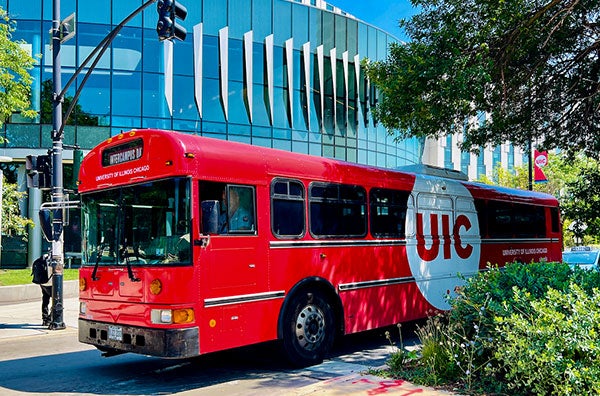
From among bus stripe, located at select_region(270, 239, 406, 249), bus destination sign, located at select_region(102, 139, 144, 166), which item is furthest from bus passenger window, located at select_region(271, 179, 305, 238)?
bus destination sign, located at select_region(102, 139, 144, 166)

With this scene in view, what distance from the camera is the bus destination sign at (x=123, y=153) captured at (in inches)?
308

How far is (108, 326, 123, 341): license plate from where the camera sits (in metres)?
7.54

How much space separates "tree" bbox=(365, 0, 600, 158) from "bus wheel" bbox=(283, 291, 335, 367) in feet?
15.2

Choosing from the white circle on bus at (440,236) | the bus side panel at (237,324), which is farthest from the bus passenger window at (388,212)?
the bus side panel at (237,324)

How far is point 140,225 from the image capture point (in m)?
7.58

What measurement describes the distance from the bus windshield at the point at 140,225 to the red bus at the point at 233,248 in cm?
2

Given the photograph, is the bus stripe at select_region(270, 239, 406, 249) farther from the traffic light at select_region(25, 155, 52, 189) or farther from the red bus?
the traffic light at select_region(25, 155, 52, 189)

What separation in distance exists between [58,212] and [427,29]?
930 cm

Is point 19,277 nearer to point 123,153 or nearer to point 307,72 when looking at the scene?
point 123,153

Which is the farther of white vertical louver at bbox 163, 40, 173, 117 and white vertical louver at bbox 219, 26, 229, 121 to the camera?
white vertical louver at bbox 219, 26, 229, 121

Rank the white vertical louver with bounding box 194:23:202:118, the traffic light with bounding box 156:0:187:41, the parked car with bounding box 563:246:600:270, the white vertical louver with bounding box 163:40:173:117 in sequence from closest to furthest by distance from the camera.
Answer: the traffic light with bounding box 156:0:187:41 < the parked car with bounding box 563:246:600:270 < the white vertical louver with bounding box 163:40:173:117 < the white vertical louver with bounding box 194:23:202:118

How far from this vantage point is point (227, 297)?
24.7 ft

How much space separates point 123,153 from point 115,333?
2.53m

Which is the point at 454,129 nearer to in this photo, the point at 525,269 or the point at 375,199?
the point at 375,199
